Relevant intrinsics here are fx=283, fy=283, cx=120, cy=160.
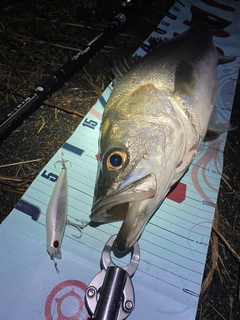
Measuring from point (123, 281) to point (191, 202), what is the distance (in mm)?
809

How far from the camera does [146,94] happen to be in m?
1.77

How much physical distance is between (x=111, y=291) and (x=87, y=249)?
0.43m

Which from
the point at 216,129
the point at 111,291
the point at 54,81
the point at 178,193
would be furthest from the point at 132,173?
the point at 54,81

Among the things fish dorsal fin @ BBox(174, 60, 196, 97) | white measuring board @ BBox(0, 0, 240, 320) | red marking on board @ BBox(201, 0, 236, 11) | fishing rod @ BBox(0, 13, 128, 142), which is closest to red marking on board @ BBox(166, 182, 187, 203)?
white measuring board @ BBox(0, 0, 240, 320)

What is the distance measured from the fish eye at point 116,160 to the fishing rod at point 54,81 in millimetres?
883

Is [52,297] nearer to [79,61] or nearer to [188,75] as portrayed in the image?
[188,75]

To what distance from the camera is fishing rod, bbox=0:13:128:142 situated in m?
1.98

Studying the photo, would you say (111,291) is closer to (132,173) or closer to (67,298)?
(67,298)

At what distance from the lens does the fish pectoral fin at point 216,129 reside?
84.3 inches

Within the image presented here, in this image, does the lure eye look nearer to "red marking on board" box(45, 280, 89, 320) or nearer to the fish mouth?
"red marking on board" box(45, 280, 89, 320)

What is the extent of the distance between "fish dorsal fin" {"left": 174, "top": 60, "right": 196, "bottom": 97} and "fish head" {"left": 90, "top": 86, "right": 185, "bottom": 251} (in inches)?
12.6

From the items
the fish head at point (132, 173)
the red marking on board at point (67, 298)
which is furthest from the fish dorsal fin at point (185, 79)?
the red marking on board at point (67, 298)

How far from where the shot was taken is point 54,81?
2291 millimetres

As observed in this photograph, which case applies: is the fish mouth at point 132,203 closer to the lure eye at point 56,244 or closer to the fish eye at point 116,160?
the fish eye at point 116,160
